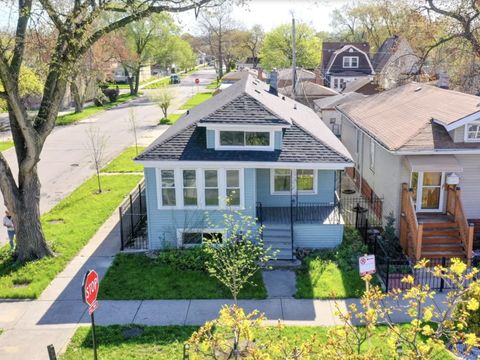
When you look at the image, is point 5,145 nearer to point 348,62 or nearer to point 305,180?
point 305,180

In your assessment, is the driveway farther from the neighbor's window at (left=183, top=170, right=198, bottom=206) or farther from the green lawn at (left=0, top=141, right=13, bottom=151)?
the neighbor's window at (left=183, top=170, right=198, bottom=206)

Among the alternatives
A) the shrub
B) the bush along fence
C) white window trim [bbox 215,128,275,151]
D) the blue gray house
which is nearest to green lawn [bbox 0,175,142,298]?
the bush along fence

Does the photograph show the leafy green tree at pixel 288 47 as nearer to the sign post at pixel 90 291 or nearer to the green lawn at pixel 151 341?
the green lawn at pixel 151 341

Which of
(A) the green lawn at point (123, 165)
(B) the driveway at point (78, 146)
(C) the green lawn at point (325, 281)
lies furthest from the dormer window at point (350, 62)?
(C) the green lawn at point (325, 281)

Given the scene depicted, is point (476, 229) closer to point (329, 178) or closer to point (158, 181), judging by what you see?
point (329, 178)

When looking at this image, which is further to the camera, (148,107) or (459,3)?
(148,107)

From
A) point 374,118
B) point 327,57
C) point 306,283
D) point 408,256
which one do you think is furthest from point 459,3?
point 327,57
